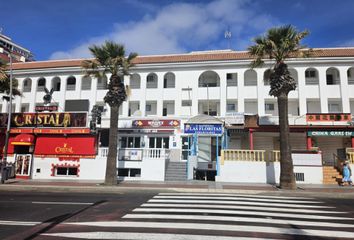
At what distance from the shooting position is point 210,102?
29109mm

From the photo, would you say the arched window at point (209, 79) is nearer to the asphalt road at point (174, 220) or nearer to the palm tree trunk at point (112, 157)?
the palm tree trunk at point (112, 157)

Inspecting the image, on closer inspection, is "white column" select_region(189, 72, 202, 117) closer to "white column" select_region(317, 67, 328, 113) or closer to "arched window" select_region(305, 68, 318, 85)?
"arched window" select_region(305, 68, 318, 85)

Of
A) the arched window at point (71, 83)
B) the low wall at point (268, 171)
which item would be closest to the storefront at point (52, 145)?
the arched window at point (71, 83)

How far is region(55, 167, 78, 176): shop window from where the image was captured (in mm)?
23312

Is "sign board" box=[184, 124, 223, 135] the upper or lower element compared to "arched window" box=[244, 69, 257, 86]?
lower

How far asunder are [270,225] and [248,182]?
12.5 meters

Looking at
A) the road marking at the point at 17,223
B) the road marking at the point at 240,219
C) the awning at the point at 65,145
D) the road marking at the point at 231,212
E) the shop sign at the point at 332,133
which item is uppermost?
the shop sign at the point at 332,133

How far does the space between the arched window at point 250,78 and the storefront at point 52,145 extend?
15630 millimetres

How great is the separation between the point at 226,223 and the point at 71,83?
29048 mm

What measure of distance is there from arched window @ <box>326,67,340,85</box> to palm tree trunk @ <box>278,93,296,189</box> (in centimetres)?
1435

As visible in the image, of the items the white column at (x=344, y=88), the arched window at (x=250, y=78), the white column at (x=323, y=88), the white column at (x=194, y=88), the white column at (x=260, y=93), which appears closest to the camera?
the white column at (x=344, y=88)

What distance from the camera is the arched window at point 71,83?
32.2 m

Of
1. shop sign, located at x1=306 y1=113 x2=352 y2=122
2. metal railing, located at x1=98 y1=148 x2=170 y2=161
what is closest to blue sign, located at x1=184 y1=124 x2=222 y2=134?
metal railing, located at x1=98 y1=148 x2=170 y2=161

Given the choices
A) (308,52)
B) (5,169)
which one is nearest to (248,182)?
(308,52)
